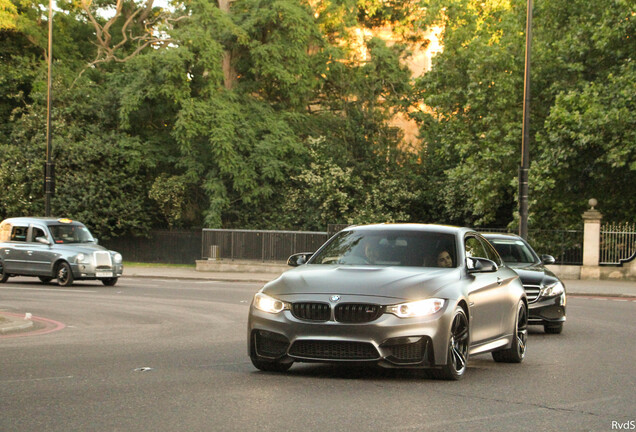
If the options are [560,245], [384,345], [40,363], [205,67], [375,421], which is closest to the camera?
[375,421]

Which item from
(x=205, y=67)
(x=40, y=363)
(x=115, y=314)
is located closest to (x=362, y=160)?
(x=205, y=67)

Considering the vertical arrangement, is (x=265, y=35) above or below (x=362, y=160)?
above

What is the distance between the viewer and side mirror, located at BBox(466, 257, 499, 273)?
11.1m

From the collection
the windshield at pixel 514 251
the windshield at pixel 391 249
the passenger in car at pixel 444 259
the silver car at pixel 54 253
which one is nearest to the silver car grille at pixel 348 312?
the windshield at pixel 391 249

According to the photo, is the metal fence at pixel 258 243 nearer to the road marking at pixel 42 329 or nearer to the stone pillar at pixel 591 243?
the stone pillar at pixel 591 243

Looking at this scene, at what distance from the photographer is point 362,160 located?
50.4 m

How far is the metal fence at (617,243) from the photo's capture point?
36562 mm

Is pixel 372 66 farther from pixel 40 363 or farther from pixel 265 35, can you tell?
pixel 40 363

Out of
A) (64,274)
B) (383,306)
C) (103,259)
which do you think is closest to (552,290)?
(383,306)

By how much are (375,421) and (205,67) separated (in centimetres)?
3949

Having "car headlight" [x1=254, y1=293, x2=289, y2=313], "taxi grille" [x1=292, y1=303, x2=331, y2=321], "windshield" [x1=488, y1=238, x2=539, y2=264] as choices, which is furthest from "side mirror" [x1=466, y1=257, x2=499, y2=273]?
"windshield" [x1=488, y1=238, x2=539, y2=264]

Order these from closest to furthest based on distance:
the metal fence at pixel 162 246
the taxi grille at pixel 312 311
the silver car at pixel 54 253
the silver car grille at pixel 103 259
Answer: the taxi grille at pixel 312 311 → the silver car at pixel 54 253 → the silver car grille at pixel 103 259 → the metal fence at pixel 162 246

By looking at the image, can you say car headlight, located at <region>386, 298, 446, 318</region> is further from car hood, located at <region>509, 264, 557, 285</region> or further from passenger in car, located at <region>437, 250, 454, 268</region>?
car hood, located at <region>509, 264, 557, 285</region>

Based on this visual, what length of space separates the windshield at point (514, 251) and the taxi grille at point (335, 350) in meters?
8.28
